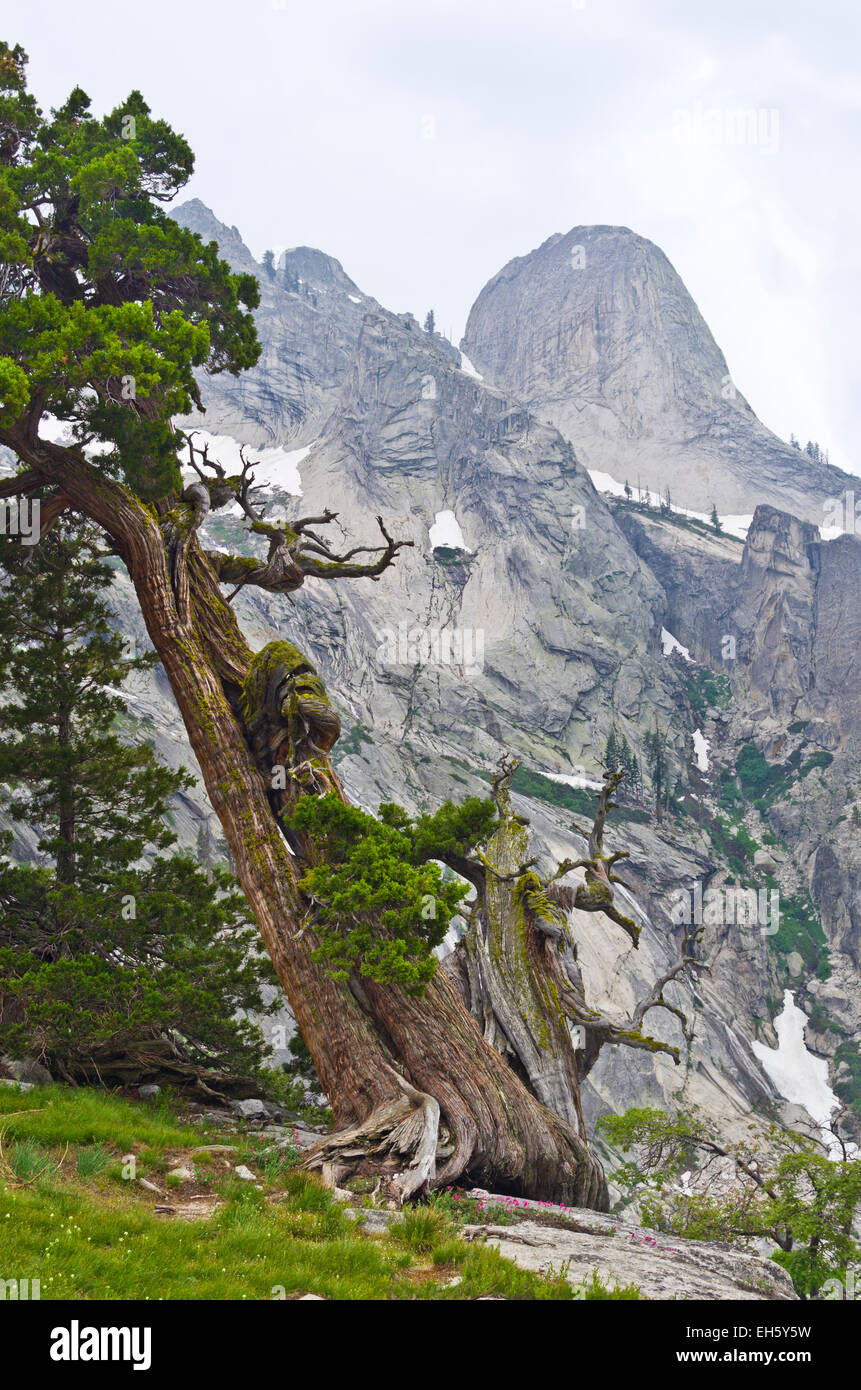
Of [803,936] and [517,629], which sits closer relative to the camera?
[803,936]

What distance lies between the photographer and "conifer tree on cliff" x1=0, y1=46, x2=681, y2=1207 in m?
10.4

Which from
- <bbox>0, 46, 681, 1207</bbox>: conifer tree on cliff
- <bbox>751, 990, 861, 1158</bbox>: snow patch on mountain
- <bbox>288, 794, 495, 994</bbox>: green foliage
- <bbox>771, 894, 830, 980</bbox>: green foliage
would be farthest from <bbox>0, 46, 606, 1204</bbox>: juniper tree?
<bbox>771, 894, 830, 980</bbox>: green foliage

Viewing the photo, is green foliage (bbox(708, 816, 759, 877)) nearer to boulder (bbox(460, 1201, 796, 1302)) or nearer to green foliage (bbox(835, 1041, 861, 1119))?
green foliage (bbox(835, 1041, 861, 1119))

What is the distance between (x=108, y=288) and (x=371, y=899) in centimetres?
1184

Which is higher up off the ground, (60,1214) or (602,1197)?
(60,1214)

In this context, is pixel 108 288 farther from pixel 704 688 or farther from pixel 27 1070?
pixel 704 688

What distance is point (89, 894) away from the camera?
12.6 meters

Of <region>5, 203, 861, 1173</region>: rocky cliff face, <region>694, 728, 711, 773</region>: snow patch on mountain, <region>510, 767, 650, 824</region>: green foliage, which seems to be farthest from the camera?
<region>694, 728, 711, 773</region>: snow patch on mountain

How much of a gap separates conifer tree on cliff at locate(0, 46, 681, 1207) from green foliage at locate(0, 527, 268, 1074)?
1.70 meters

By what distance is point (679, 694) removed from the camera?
139375 millimetres

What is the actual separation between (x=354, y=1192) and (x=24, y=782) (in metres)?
9.43

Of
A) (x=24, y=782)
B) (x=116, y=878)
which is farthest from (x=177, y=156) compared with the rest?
(x=116, y=878)

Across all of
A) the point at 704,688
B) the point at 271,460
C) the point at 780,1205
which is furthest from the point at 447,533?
the point at 780,1205

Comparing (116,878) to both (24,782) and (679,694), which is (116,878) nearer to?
(24,782)
